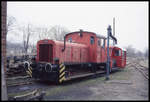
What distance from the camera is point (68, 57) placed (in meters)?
8.73

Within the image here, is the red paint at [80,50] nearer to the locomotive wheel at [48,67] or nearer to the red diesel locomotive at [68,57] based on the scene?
the red diesel locomotive at [68,57]

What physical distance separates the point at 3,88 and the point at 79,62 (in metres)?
5.78

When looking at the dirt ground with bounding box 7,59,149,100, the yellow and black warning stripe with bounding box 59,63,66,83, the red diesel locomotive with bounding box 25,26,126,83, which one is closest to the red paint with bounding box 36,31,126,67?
the red diesel locomotive with bounding box 25,26,126,83

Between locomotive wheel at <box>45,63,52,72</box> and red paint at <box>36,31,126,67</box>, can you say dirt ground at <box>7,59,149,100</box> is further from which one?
red paint at <box>36,31,126,67</box>

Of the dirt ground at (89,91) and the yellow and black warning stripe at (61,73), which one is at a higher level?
the yellow and black warning stripe at (61,73)

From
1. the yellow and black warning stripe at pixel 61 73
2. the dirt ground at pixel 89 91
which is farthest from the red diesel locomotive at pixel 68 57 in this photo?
the dirt ground at pixel 89 91

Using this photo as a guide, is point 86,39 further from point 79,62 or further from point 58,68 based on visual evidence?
point 58,68

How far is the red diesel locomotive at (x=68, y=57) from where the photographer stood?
765 centimetres

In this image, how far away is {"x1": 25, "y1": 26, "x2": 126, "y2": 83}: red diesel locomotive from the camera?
7648mm

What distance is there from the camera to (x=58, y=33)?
160 feet

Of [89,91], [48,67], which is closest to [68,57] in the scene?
[48,67]

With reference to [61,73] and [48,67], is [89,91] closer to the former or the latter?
[61,73]

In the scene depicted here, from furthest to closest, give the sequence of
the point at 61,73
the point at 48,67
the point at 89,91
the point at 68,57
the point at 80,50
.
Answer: the point at 80,50, the point at 68,57, the point at 61,73, the point at 48,67, the point at 89,91

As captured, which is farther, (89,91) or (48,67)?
(48,67)
